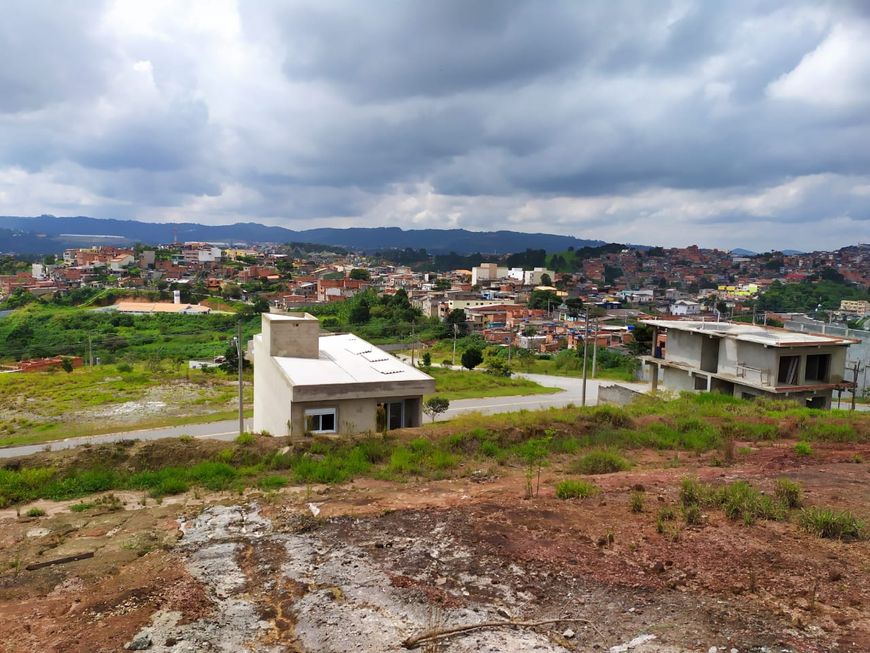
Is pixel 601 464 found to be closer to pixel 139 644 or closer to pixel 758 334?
pixel 139 644

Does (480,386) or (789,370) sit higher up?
(789,370)

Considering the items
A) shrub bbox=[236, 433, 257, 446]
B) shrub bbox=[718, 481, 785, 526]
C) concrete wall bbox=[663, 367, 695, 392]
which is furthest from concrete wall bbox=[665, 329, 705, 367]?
shrub bbox=[236, 433, 257, 446]

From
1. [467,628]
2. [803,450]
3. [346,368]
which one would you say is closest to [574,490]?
[467,628]

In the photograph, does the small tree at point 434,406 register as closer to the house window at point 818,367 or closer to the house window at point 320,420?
the house window at point 320,420

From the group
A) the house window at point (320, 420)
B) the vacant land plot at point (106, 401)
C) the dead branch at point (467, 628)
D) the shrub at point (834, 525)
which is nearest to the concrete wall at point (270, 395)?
the house window at point (320, 420)

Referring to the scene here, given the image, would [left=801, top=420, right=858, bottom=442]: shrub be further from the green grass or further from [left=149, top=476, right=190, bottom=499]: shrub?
the green grass

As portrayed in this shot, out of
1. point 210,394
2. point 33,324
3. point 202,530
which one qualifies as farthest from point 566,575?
point 33,324

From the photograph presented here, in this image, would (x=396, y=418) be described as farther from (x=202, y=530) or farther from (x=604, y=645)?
(x=604, y=645)
